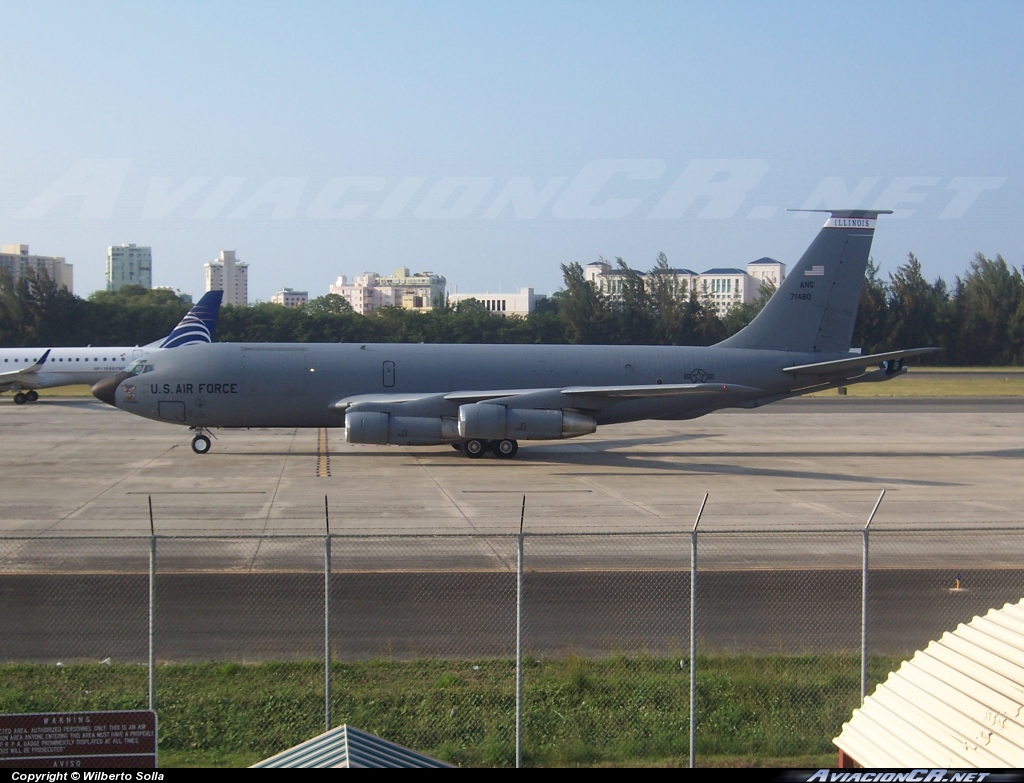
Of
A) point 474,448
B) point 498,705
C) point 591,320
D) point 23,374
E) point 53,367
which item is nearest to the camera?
point 498,705

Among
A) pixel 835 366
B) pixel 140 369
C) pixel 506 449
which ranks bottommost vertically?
pixel 506 449

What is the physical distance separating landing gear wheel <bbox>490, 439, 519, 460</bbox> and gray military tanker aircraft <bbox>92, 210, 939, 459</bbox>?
41 mm

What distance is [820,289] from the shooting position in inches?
1258

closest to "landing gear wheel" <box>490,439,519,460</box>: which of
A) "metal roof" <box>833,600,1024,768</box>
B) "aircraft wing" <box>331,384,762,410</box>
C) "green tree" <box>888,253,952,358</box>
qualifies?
"aircraft wing" <box>331,384,762,410</box>

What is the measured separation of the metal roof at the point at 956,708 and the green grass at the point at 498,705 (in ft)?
7.22

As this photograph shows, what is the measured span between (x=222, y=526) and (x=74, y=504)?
14.2ft

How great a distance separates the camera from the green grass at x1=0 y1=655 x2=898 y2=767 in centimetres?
912

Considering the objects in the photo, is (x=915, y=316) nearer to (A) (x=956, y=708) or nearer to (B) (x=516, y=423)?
(B) (x=516, y=423)

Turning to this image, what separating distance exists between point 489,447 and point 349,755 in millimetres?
23674

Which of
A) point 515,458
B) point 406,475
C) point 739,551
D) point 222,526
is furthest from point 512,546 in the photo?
point 515,458

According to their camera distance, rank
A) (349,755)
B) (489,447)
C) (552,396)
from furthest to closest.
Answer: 1. (489,447)
2. (552,396)
3. (349,755)

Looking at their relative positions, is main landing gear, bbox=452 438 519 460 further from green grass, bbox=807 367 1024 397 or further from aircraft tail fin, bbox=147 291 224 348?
green grass, bbox=807 367 1024 397

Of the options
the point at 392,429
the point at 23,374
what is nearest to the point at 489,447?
the point at 392,429

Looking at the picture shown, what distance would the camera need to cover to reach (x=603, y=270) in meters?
106
